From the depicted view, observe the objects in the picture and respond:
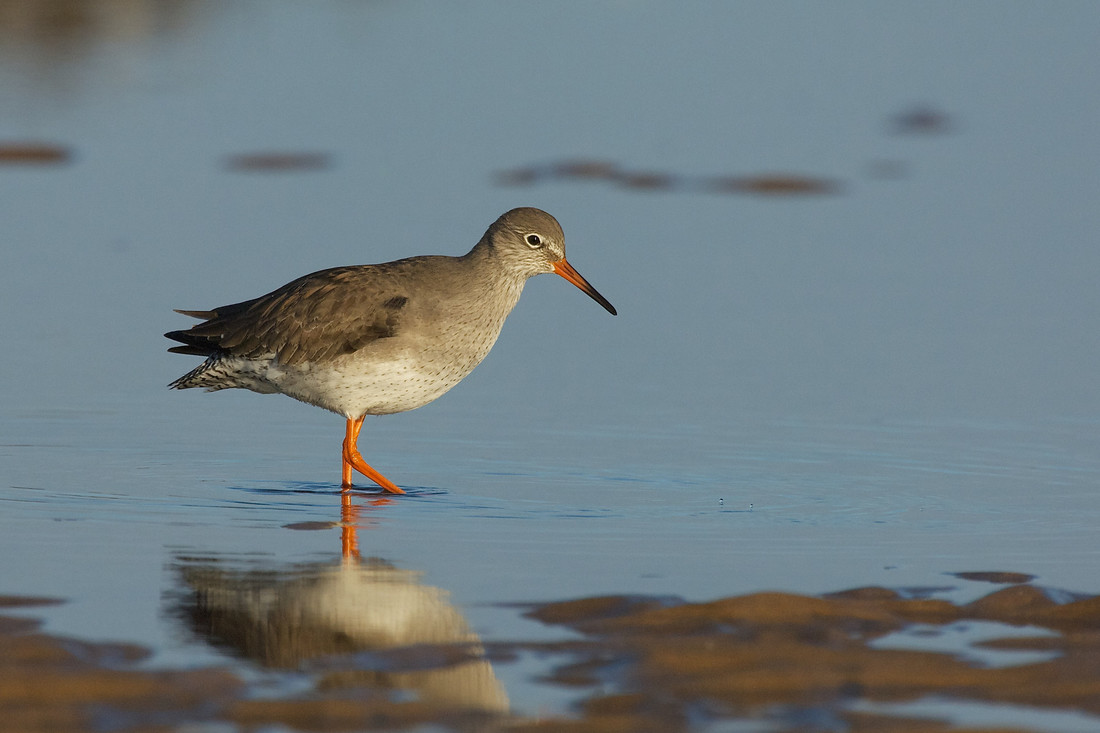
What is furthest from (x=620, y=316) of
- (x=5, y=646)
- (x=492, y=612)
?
(x=5, y=646)

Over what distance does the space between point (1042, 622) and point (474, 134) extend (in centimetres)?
1445

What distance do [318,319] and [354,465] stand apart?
100 centimetres

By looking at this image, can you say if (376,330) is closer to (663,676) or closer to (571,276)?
(571,276)

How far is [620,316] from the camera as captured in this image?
14570mm

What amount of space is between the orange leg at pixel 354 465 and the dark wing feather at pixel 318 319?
0.49 m

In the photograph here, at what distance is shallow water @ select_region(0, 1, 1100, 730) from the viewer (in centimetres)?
854

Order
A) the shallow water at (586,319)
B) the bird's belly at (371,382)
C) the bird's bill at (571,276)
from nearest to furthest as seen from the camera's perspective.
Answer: the shallow water at (586,319), the bird's belly at (371,382), the bird's bill at (571,276)

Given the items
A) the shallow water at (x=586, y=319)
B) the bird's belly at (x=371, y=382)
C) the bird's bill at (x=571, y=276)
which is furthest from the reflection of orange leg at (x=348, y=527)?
the bird's bill at (x=571, y=276)

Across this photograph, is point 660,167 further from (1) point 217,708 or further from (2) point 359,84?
(1) point 217,708

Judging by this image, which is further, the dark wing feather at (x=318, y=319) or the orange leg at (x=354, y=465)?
the dark wing feather at (x=318, y=319)

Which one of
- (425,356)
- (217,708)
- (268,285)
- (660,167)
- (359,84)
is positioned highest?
(359,84)

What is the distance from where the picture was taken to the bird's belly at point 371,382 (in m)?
10.7

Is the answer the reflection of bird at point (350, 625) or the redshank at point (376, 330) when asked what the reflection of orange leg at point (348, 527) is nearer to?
the reflection of bird at point (350, 625)

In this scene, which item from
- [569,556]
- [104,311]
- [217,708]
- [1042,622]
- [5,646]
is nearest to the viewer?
[217,708]
